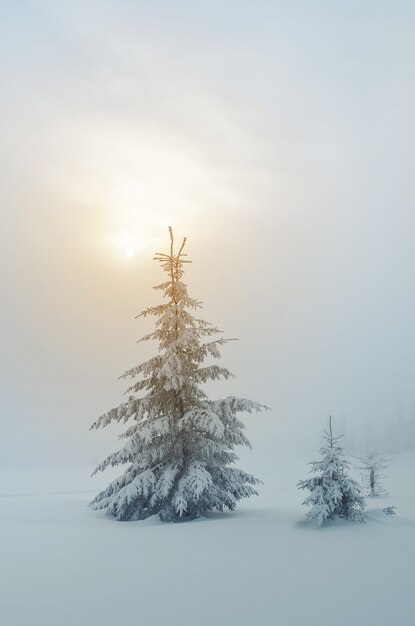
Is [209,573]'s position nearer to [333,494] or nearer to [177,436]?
[333,494]

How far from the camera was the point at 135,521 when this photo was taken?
1418cm

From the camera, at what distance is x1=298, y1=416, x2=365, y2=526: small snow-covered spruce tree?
480 inches

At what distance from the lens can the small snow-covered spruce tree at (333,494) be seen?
12203 mm

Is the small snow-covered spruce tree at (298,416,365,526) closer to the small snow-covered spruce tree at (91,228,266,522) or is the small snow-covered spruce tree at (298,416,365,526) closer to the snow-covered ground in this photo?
the snow-covered ground

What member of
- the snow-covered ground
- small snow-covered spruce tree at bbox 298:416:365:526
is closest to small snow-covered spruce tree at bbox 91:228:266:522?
the snow-covered ground

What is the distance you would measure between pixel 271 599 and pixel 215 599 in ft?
3.04

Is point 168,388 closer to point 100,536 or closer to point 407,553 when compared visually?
point 100,536

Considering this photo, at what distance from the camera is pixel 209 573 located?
8602 mm

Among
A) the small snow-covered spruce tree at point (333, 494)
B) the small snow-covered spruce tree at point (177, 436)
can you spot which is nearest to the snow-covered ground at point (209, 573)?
the small snow-covered spruce tree at point (333, 494)

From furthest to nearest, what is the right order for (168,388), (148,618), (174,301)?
1. (174,301)
2. (168,388)
3. (148,618)

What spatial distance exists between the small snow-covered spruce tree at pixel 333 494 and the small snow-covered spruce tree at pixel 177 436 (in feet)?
9.54

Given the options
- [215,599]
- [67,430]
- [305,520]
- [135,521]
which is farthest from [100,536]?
[67,430]

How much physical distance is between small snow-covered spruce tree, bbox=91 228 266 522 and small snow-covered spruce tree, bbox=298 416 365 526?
291 centimetres

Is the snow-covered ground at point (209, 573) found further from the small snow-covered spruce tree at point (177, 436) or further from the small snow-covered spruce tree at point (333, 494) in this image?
the small snow-covered spruce tree at point (177, 436)
